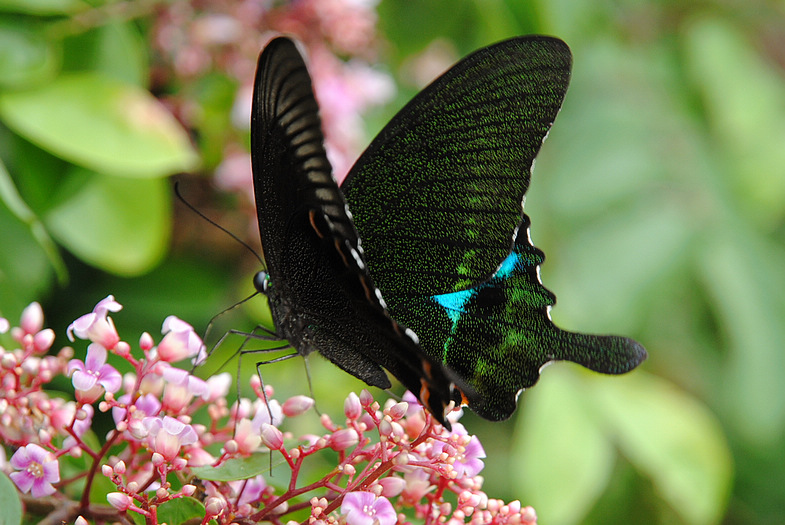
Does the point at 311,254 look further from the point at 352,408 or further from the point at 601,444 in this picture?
the point at 601,444

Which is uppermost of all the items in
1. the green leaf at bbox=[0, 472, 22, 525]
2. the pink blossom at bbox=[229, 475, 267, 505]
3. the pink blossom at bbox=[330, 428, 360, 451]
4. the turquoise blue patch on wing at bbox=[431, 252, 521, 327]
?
the turquoise blue patch on wing at bbox=[431, 252, 521, 327]

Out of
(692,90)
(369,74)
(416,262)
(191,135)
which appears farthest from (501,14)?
(692,90)

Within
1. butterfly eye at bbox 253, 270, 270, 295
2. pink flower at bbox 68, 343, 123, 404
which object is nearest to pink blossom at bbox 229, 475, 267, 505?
pink flower at bbox 68, 343, 123, 404

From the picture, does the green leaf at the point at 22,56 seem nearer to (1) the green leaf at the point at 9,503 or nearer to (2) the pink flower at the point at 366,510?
(1) the green leaf at the point at 9,503

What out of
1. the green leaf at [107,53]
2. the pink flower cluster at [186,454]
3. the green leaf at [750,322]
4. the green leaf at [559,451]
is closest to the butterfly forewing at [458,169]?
the pink flower cluster at [186,454]

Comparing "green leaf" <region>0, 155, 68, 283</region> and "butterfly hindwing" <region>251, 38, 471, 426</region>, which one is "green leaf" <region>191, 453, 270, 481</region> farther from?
"green leaf" <region>0, 155, 68, 283</region>

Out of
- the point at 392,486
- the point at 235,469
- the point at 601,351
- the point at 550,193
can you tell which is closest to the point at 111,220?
the point at 235,469

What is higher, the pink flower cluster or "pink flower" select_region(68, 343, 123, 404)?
"pink flower" select_region(68, 343, 123, 404)
